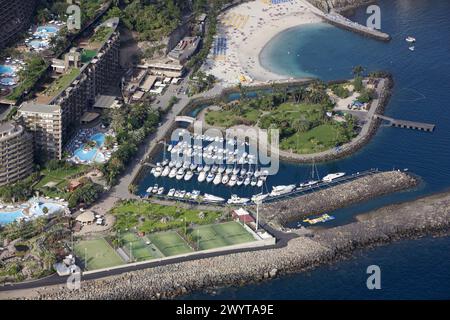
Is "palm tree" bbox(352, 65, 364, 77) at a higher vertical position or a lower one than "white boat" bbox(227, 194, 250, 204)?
higher

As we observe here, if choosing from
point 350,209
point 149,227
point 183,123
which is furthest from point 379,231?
point 183,123

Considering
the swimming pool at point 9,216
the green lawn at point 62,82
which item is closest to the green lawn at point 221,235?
the swimming pool at point 9,216

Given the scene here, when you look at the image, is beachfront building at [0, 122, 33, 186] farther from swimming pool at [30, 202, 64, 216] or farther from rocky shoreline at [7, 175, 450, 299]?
rocky shoreline at [7, 175, 450, 299]

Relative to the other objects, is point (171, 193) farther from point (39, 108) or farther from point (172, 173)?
point (39, 108)

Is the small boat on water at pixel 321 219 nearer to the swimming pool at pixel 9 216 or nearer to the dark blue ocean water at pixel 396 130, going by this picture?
the dark blue ocean water at pixel 396 130

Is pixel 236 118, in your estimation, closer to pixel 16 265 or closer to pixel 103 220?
pixel 103 220

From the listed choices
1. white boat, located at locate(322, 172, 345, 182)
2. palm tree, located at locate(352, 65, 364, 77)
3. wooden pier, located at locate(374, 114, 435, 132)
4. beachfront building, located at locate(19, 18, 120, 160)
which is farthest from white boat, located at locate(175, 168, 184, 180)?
palm tree, located at locate(352, 65, 364, 77)

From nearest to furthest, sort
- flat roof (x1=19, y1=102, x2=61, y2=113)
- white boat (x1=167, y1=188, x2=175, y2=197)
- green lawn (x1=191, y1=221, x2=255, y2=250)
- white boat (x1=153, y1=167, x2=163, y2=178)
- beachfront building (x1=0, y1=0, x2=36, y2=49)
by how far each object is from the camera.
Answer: green lawn (x1=191, y1=221, x2=255, y2=250) → white boat (x1=167, y1=188, x2=175, y2=197) → flat roof (x1=19, y1=102, x2=61, y2=113) → white boat (x1=153, y1=167, x2=163, y2=178) → beachfront building (x1=0, y1=0, x2=36, y2=49)
